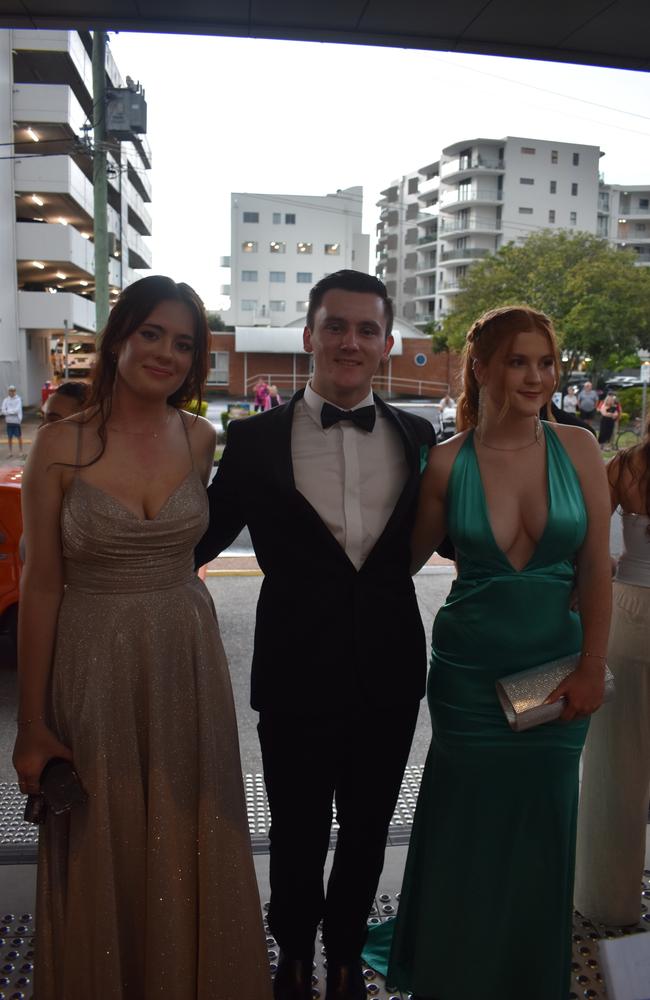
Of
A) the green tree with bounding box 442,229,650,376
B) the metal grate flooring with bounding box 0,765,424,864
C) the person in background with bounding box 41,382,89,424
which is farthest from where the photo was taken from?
the green tree with bounding box 442,229,650,376

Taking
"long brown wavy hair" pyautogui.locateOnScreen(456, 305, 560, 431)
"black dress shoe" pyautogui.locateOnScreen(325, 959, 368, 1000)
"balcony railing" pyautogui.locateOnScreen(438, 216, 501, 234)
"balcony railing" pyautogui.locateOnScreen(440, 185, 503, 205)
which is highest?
"balcony railing" pyautogui.locateOnScreen(440, 185, 503, 205)

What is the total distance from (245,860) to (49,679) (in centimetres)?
63

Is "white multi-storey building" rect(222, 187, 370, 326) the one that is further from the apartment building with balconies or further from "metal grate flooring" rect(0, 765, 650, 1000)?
"metal grate flooring" rect(0, 765, 650, 1000)

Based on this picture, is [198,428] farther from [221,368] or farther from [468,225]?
[468,225]

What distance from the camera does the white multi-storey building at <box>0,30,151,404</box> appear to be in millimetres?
21938

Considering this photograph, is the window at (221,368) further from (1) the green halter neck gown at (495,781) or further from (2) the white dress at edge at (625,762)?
(1) the green halter neck gown at (495,781)

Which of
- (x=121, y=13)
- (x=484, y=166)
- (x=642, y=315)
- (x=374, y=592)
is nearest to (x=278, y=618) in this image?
(x=374, y=592)

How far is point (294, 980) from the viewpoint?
6.84 feet

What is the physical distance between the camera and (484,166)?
5672cm

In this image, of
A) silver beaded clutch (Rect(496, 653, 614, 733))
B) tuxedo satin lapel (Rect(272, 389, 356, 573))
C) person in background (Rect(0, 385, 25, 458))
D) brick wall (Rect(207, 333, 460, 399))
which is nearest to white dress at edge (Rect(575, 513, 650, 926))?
silver beaded clutch (Rect(496, 653, 614, 733))

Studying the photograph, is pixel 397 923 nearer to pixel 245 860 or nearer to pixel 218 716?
pixel 245 860

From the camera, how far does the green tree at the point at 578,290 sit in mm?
24094

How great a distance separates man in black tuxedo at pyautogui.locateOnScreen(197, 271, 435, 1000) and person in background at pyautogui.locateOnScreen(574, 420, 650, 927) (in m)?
0.77

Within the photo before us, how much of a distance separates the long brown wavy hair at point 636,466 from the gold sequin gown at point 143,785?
1330mm
